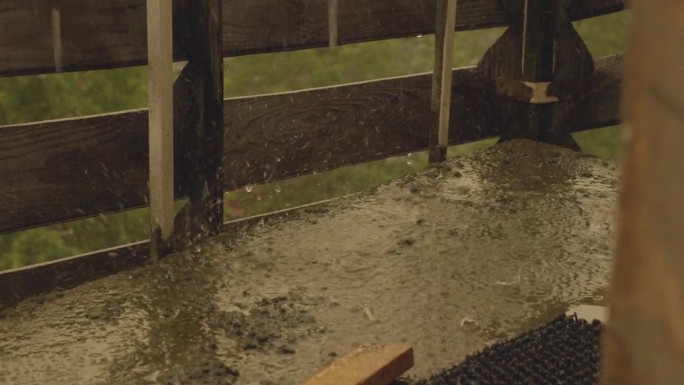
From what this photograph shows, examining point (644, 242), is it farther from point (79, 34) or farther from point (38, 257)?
point (38, 257)

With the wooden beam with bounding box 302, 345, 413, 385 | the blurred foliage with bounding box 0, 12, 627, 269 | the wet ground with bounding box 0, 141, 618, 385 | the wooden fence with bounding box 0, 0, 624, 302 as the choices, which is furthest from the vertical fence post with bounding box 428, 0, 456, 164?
the blurred foliage with bounding box 0, 12, 627, 269

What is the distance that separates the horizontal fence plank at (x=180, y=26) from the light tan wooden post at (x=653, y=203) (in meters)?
2.85

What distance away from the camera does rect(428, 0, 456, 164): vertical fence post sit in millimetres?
3930

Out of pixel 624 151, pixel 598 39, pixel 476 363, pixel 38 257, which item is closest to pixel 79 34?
pixel 476 363

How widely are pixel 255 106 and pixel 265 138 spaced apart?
0.15 meters

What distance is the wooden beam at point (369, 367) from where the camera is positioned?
1.95 meters

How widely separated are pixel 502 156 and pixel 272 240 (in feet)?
4.70

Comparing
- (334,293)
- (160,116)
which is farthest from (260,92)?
(334,293)

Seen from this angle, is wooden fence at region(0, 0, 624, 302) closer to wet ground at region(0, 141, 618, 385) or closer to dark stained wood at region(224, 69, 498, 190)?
dark stained wood at region(224, 69, 498, 190)

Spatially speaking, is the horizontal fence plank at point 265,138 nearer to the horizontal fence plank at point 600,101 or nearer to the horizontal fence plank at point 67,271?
the horizontal fence plank at point 600,101

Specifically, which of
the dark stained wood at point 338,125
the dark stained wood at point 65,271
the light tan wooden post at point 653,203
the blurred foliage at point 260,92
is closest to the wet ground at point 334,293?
the dark stained wood at point 338,125

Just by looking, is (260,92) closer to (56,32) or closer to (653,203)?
(56,32)

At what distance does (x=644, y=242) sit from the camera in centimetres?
39

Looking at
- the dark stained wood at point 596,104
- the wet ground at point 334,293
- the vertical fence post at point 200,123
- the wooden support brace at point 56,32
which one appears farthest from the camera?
the dark stained wood at point 596,104
